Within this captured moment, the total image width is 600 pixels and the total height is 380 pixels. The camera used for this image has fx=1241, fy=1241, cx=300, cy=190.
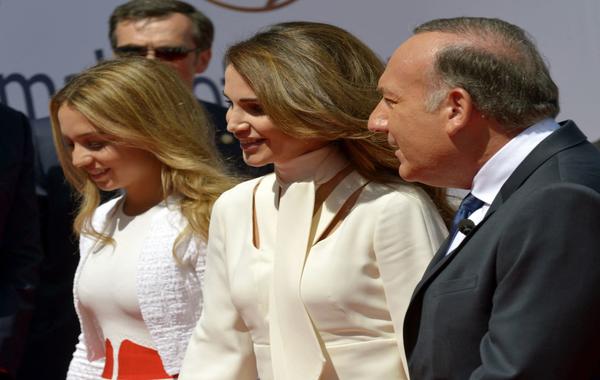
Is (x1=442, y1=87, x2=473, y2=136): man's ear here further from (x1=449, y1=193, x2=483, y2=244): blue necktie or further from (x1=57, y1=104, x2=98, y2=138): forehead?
(x1=57, y1=104, x2=98, y2=138): forehead

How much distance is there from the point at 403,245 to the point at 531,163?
0.62 metres

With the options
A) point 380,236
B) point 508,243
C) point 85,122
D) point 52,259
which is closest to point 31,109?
point 52,259

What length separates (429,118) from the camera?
2.20 metres

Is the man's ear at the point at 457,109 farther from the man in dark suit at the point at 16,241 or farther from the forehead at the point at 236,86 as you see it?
the man in dark suit at the point at 16,241

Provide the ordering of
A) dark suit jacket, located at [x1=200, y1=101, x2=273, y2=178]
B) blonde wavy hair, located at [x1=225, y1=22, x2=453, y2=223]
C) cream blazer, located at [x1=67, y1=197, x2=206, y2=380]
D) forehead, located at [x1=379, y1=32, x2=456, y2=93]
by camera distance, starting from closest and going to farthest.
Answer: forehead, located at [x1=379, y1=32, x2=456, y2=93] < blonde wavy hair, located at [x1=225, y1=22, x2=453, y2=223] < cream blazer, located at [x1=67, y1=197, x2=206, y2=380] < dark suit jacket, located at [x1=200, y1=101, x2=273, y2=178]

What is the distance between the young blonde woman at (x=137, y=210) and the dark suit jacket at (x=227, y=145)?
0.50 m

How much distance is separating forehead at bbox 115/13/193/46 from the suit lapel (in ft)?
8.04

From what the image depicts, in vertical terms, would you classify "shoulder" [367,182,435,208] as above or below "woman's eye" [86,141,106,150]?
above

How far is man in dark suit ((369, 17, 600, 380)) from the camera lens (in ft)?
6.27

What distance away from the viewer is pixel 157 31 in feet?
14.5

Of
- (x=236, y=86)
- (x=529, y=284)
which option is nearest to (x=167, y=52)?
(x=236, y=86)

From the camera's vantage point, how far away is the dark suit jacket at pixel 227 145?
425 centimetres

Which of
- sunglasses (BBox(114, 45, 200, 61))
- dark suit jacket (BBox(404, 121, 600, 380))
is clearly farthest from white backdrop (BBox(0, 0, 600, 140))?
dark suit jacket (BBox(404, 121, 600, 380))

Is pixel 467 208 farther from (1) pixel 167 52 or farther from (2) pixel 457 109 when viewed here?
(1) pixel 167 52
